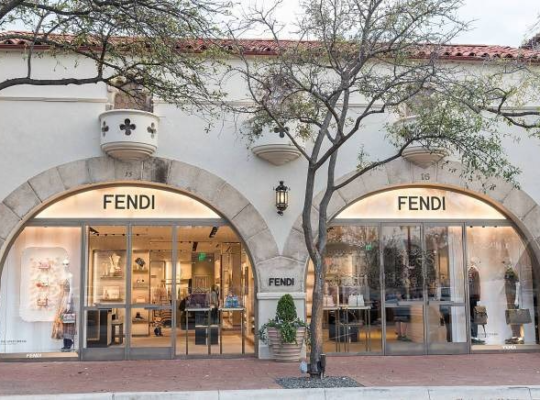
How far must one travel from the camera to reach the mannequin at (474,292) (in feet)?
49.4

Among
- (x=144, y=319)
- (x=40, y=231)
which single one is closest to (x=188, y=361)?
(x=144, y=319)

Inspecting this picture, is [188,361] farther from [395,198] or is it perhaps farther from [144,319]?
[395,198]

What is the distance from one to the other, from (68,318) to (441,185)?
8.57 meters

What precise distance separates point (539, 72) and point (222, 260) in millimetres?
8113

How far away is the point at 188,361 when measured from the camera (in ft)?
45.5

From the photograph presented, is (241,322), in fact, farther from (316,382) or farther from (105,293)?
(316,382)

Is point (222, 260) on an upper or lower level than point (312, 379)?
upper

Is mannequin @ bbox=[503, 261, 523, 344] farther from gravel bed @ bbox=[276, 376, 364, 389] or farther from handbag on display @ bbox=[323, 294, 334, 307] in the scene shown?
gravel bed @ bbox=[276, 376, 364, 389]

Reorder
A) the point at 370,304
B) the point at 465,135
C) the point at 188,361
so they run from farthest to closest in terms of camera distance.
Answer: the point at 370,304 < the point at 188,361 < the point at 465,135

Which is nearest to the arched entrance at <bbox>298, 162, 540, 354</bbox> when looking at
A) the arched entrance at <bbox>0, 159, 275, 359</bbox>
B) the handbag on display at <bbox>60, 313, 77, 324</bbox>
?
the arched entrance at <bbox>0, 159, 275, 359</bbox>

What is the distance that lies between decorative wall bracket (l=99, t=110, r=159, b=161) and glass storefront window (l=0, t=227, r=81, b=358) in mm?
2075

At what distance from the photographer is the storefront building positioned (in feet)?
45.9

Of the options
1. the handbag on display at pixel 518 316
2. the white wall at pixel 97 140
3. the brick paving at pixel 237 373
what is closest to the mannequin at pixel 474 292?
the brick paving at pixel 237 373

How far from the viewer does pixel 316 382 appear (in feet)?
35.7
